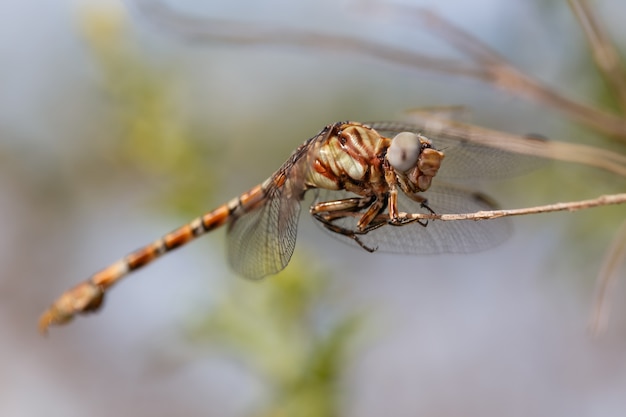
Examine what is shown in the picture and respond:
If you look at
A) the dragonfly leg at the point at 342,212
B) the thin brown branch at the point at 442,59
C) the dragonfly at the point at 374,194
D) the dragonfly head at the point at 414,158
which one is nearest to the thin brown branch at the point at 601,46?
the thin brown branch at the point at 442,59

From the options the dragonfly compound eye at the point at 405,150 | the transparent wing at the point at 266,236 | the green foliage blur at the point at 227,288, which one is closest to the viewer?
the dragonfly compound eye at the point at 405,150

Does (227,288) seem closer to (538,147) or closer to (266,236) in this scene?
(266,236)

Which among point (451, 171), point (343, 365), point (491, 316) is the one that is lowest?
point (491, 316)

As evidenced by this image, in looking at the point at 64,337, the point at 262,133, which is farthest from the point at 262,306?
the point at 64,337

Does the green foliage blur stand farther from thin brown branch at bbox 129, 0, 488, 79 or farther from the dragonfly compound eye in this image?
the dragonfly compound eye

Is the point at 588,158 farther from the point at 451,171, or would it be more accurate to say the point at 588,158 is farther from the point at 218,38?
the point at 218,38

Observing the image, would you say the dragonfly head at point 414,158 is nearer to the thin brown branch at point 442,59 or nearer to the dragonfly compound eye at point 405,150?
the dragonfly compound eye at point 405,150
